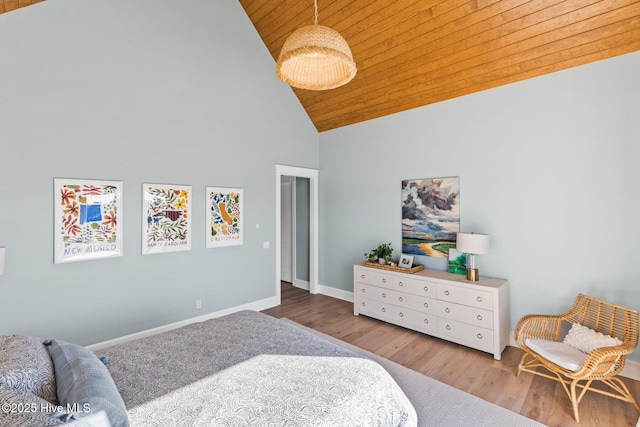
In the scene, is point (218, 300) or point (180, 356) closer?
point (180, 356)

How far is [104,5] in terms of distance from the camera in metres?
3.08

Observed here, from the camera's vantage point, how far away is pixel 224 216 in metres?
4.00

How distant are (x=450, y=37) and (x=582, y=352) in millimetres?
3116

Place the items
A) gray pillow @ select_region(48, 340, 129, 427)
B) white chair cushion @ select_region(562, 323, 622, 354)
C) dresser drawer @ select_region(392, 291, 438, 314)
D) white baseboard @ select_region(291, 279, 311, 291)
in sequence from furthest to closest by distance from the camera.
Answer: white baseboard @ select_region(291, 279, 311, 291)
dresser drawer @ select_region(392, 291, 438, 314)
white chair cushion @ select_region(562, 323, 622, 354)
gray pillow @ select_region(48, 340, 129, 427)

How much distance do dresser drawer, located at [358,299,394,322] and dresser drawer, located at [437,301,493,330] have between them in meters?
0.69

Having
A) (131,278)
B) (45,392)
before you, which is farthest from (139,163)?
(45,392)

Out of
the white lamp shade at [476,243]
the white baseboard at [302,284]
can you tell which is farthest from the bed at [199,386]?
the white baseboard at [302,284]

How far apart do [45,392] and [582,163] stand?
421cm

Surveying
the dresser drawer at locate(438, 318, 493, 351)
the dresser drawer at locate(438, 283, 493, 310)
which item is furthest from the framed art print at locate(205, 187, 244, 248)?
the dresser drawer at locate(438, 318, 493, 351)

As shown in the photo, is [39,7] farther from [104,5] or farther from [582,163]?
[582,163]

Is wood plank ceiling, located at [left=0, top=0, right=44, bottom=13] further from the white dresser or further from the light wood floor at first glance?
the white dresser

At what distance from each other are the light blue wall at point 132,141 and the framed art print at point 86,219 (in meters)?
0.08

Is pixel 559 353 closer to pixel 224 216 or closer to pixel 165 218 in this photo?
pixel 224 216

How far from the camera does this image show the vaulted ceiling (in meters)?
2.54
